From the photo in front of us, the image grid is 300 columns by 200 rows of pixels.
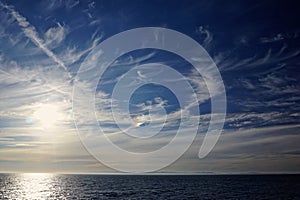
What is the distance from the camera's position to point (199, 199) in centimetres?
8475

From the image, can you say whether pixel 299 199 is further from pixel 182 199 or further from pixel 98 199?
pixel 98 199

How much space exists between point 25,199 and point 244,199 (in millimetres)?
68459

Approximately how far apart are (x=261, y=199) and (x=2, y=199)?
78.5 m

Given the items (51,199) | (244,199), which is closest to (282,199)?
(244,199)

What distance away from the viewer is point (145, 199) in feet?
273

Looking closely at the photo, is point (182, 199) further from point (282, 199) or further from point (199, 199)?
point (282, 199)

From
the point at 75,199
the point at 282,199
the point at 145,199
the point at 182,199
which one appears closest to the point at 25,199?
the point at 75,199

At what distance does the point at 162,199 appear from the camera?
83875 mm

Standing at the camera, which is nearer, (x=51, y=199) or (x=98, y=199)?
(x=98, y=199)

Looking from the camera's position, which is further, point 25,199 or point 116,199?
point 25,199

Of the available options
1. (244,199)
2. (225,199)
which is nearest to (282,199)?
(244,199)

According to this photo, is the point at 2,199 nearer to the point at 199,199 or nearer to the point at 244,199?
the point at 199,199

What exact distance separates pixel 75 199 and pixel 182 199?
31808mm

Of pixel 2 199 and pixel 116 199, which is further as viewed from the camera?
pixel 2 199
